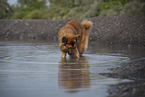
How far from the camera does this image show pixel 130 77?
217 inches

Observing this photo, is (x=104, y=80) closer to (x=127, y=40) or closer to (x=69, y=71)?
(x=69, y=71)

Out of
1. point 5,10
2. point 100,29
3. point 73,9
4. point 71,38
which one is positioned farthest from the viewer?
point 5,10

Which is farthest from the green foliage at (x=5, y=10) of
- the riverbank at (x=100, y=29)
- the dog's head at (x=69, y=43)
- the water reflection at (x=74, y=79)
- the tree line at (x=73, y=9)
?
the water reflection at (x=74, y=79)

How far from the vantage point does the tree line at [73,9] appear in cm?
2717

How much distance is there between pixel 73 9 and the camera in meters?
34.2

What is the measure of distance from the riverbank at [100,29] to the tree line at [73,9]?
24.7 feet

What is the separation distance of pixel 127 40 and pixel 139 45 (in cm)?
134

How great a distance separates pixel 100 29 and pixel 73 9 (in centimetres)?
1588

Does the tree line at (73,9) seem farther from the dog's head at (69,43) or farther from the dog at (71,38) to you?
the dog's head at (69,43)

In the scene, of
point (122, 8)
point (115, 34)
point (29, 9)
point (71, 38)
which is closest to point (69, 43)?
point (71, 38)

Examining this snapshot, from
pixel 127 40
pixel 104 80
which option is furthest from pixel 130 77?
pixel 127 40

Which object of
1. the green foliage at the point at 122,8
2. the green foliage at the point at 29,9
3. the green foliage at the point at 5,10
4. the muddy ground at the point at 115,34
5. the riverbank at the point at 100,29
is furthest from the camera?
the green foliage at the point at 5,10

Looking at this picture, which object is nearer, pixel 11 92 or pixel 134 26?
pixel 11 92

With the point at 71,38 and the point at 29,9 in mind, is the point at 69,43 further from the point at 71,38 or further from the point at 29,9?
the point at 29,9
